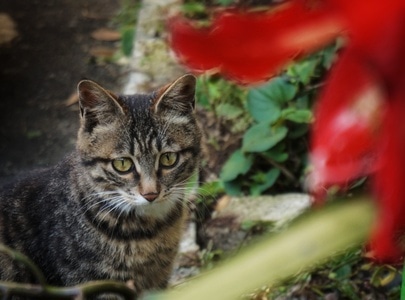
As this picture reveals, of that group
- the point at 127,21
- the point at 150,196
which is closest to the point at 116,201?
the point at 150,196

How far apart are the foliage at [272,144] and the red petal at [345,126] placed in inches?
88.9

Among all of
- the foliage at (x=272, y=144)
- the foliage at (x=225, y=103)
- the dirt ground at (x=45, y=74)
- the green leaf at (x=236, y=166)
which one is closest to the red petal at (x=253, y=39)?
the foliage at (x=272, y=144)

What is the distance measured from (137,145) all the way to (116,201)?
176mm

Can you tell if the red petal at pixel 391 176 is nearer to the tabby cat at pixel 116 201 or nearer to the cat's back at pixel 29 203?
the tabby cat at pixel 116 201

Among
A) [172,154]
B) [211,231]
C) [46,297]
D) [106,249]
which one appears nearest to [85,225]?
[106,249]

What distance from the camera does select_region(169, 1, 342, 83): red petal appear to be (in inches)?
9.7

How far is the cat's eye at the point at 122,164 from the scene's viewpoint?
219 cm

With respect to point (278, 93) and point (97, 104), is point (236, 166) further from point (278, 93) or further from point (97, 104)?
point (97, 104)

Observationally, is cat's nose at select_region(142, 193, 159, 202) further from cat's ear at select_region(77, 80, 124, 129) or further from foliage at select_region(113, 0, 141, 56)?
foliage at select_region(113, 0, 141, 56)

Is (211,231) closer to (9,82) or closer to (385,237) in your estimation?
(9,82)

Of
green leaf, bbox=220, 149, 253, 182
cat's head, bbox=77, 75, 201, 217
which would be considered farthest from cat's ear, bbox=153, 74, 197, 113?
green leaf, bbox=220, 149, 253, 182

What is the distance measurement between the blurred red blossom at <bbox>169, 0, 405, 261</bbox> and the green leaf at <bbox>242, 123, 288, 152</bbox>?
2.32 metres

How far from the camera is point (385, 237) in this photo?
0.24 metres

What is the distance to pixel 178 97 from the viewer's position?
2.15m
